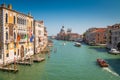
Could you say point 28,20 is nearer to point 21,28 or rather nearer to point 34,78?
point 21,28

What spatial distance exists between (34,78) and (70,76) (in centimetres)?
485

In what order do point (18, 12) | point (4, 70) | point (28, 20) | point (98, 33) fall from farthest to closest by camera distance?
point (98, 33)
point (28, 20)
point (18, 12)
point (4, 70)

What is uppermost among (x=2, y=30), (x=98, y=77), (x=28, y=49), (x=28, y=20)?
(x=28, y=20)

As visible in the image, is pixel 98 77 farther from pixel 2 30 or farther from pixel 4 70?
pixel 2 30

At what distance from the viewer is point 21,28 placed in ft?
106

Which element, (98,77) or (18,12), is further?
(18,12)

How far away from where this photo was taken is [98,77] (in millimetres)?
22406

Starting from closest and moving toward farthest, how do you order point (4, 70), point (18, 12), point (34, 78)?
1. point (34, 78)
2. point (4, 70)
3. point (18, 12)

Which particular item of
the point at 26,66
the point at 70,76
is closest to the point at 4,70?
the point at 26,66

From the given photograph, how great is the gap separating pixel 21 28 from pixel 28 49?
6.16 m

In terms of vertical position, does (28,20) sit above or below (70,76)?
above

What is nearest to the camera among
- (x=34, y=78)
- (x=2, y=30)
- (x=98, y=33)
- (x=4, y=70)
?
(x=34, y=78)

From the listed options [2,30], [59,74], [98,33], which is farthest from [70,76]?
[98,33]

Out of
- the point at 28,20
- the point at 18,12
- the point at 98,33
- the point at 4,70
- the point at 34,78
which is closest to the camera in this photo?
the point at 34,78
